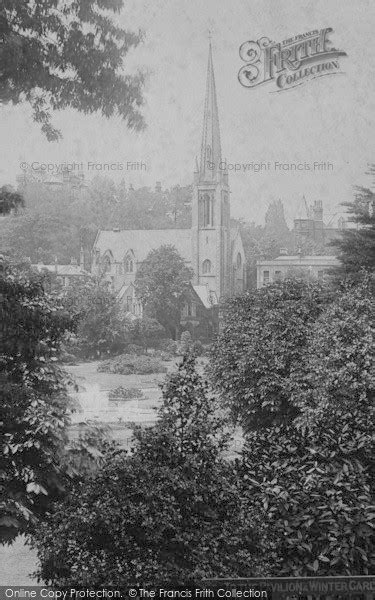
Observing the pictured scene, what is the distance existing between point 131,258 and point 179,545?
805 cm

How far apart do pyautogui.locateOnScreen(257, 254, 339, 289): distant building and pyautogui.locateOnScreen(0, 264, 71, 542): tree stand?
6541mm

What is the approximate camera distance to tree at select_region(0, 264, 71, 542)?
8.22 meters

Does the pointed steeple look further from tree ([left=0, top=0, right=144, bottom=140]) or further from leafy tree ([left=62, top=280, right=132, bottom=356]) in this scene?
leafy tree ([left=62, top=280, right=132, bottom=356])

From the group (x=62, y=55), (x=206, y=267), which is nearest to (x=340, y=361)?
(x=206, y=267)

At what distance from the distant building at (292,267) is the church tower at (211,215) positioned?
75 centimetres

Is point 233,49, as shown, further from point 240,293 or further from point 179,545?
point 179,545

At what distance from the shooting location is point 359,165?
13.2 meters

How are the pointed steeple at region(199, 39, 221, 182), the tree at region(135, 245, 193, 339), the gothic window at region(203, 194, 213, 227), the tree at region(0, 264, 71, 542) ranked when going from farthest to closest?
the gothic window at region(203, 194, 213, 227), the tree at region(135, 245, 193, 339), the pointed steeple at region(199, 39, 221, 182), the tree at region(0, 264, 71, 542)

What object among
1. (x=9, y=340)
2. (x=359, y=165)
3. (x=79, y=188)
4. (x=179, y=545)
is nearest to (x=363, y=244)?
(x=359, y=165)

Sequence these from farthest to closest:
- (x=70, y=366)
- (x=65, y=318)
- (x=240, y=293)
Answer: (x=240, y=293) → (x=70, y=366) → (x=65, y=318)

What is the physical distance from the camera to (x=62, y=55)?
9.81m

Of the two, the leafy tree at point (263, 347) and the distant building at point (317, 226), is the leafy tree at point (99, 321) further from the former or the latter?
the distant building at point (317, 226)

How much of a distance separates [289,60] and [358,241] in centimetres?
435

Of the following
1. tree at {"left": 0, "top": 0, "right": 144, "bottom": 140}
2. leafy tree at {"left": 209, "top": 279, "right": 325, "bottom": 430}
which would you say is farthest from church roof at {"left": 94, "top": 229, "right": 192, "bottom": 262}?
tree at {"left": 0, "top": 0, "right": 144, "bottom": 140}
